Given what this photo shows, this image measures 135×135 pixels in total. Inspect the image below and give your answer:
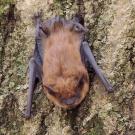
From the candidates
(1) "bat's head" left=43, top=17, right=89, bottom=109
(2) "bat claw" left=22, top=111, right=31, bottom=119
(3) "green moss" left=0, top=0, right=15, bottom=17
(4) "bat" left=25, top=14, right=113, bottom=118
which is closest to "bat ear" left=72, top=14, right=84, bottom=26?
(4) "bat" left=25, top=14, right=113, bottom=118

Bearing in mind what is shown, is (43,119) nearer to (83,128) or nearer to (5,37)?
(83,128)

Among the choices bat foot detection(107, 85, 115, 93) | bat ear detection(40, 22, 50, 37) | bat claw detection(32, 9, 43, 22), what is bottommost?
bat foot detection(107, 85, 115, 93)

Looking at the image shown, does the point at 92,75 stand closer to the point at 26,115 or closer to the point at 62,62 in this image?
the point at 62,62

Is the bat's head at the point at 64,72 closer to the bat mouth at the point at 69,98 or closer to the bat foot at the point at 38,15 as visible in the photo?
the bat mouth at the point at 69,98

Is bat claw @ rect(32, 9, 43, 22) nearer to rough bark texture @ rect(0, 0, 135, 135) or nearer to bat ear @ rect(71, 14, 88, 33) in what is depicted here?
rough bark texture @ rect(0, 0, 135, 135)

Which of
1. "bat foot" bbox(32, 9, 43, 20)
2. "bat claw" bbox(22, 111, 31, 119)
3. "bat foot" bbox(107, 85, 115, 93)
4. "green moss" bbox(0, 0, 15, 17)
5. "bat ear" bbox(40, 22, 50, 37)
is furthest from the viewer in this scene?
"green moss" bbox(0, 0, 15, 17)

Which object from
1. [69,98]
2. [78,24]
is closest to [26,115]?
[69,98]

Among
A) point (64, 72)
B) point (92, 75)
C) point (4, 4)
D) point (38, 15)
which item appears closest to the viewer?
point (64, 72)

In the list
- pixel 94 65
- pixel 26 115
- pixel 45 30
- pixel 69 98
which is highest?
pixel 45 30
